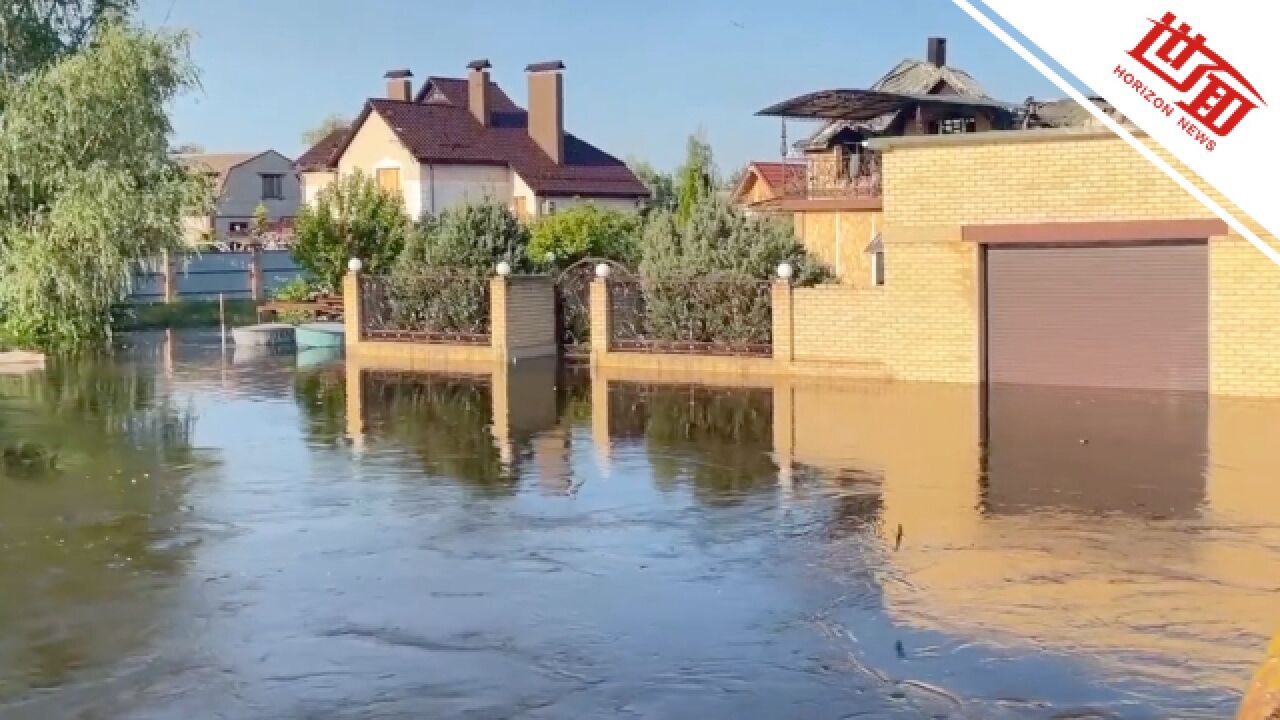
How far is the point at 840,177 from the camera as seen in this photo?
121 ft

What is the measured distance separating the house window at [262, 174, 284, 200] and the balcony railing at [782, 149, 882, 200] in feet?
141

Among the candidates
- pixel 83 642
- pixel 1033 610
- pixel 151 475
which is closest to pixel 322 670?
pixel 83 642

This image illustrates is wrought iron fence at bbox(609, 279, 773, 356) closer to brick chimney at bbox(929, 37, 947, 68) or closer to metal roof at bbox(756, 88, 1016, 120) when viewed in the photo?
metal roof at bbox(756, 88, 1016, 120)

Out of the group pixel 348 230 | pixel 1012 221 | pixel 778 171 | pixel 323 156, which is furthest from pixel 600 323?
pixel 323 156

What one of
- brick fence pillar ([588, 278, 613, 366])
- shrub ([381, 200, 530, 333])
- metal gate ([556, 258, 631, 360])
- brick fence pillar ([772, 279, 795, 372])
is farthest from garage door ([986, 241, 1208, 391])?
shrub ([381, 200, 530, 333])

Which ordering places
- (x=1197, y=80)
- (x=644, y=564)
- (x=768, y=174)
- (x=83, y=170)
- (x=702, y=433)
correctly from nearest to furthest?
(x=1197, y=80) < (x=644, y=564) < (x=702, y=433) < (x=83, y=170) < (x=768, y=174)

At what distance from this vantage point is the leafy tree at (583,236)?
1385 inches

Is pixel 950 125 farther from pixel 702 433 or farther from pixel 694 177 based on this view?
pixel 702 433

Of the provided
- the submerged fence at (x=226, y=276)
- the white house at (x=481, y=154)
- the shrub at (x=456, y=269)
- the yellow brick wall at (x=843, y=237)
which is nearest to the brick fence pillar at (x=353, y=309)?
the shrub at (x=456, y=269)

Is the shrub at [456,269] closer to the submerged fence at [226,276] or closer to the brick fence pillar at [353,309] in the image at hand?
the brick fence pillar at [353,309]

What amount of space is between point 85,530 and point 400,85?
47750 millimetres

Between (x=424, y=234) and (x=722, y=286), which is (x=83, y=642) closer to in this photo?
(x=722, y=286)

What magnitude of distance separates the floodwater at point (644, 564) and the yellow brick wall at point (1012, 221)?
1257 millimetres

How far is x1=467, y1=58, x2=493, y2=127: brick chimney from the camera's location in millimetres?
52719
